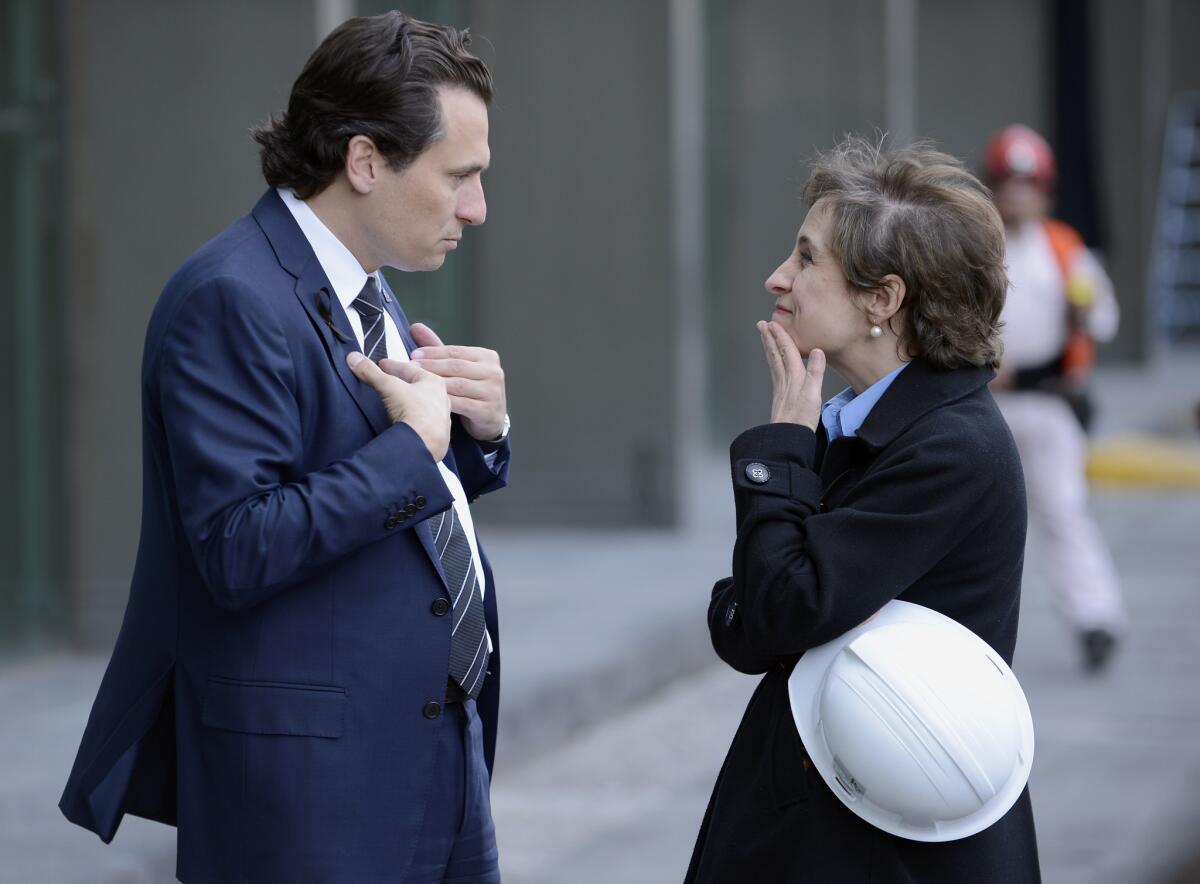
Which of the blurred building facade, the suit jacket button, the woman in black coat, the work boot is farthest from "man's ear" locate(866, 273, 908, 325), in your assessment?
the work boot

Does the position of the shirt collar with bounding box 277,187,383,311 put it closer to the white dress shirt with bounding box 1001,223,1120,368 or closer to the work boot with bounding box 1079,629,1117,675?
the white dress shirt with bounding box 1001,223,1120,368

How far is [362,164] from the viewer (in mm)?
2674

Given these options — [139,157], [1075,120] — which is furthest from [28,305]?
[1075,120]

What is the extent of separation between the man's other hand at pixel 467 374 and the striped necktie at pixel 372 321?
0.06 metres

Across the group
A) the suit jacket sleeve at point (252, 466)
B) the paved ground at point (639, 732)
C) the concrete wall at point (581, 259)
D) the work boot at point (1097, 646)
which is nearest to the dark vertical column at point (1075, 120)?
the paved ground at point (639, 732)

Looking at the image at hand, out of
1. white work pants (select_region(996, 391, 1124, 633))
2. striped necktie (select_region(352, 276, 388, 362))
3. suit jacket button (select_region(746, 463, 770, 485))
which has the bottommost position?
white work pants (select_region(996, 391, 1124, 633))

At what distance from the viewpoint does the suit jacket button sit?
2713 mm

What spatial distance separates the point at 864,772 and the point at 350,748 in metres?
0.74

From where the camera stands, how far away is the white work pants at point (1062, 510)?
7613mm

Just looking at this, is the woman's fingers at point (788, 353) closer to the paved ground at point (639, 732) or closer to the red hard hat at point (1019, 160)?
the paved ground at point (639, 732)

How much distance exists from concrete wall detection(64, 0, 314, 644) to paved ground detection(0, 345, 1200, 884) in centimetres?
102

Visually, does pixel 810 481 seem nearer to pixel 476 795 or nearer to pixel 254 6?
pixel 476 795

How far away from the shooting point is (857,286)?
2.77 m

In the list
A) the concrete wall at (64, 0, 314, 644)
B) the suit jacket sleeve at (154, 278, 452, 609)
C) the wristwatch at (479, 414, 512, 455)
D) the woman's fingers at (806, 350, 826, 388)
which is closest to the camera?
the suit jacket sleeve at (154, 278, 452, 609)
